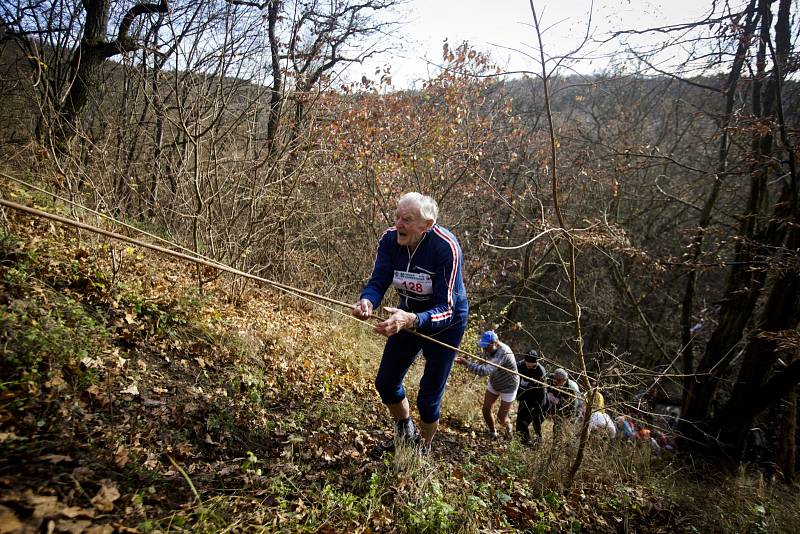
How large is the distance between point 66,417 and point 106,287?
1.87 metres

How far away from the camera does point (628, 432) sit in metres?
5.64

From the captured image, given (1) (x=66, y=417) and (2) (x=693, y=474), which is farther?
(2) (x=693, y=474)

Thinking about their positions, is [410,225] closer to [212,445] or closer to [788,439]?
[212,445]

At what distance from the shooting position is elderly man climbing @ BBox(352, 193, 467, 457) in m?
2.93

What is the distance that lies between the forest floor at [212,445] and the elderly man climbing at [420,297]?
0.50 m

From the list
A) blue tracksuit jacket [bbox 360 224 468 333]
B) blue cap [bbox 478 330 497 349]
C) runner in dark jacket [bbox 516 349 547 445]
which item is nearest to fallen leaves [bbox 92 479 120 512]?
blue tracksuit jacket [bbox 360 224 468 333]

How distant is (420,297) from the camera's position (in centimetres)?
316

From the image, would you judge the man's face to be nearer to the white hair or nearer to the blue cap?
the white hair

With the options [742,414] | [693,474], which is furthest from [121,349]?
[742,414]

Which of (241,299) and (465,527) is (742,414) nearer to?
(465,527)

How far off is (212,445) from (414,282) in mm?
1818

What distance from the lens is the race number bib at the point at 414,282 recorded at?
10.1ft

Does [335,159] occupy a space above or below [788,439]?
above

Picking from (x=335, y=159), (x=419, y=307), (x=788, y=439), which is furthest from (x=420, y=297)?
(x=788, y=439)
